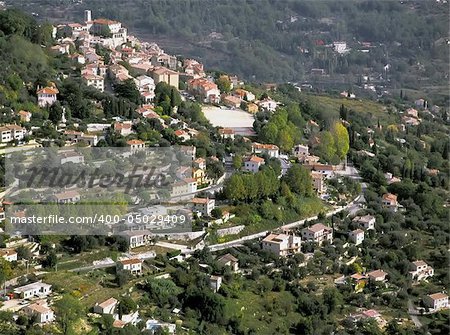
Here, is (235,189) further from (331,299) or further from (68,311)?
(68,311)

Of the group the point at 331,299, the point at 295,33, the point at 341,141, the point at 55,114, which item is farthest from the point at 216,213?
the point at 295,33

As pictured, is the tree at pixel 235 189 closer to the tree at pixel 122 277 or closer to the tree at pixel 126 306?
the tree at pixel 122 277

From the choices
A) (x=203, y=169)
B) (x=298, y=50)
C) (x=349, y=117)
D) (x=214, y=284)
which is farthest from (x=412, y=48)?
(x=214, y=284)

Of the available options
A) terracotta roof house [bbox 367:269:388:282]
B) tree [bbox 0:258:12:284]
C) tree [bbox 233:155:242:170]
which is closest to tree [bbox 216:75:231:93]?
tree [bbox 233:155:242:170]

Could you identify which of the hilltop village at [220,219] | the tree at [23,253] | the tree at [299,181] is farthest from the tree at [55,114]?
the tree at [23,253]

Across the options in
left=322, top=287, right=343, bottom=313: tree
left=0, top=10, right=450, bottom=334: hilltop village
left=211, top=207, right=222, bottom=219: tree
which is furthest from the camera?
left=211, top=207, right=222, bottom=219: tree

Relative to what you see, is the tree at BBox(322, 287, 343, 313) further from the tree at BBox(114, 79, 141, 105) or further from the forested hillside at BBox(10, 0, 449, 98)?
the forested hillside at BBox(10, 0, 449, 98)

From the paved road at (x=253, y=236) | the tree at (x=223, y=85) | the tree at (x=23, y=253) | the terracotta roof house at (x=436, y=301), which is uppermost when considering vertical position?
the tree at (x=23, y=253)
